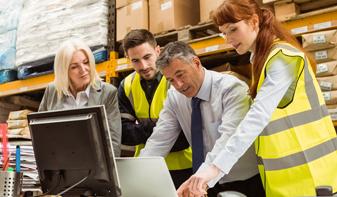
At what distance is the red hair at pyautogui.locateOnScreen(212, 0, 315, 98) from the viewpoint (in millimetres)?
1772

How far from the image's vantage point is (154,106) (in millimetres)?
2469

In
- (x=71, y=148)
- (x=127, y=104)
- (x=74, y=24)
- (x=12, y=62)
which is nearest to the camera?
(x=71, y=148)

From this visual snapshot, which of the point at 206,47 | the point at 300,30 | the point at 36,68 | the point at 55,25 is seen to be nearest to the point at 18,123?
the point at 36,68

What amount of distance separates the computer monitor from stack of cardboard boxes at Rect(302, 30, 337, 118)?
161 centimetres

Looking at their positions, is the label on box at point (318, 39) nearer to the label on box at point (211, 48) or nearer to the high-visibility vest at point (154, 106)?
the label on box at point (211, 48)

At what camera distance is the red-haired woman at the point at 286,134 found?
158cm

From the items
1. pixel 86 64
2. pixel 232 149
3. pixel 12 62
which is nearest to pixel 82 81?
pixel 86 64

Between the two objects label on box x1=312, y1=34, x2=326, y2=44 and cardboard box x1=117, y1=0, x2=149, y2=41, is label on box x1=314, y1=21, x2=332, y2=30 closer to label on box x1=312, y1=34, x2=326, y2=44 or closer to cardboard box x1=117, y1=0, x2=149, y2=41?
label on box x1=312, y1=34, x2=326, y2=44

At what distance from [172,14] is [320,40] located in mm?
1188

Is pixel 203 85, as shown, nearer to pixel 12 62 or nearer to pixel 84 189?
pixel 84 189

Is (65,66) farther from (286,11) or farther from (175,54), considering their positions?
(286,11)

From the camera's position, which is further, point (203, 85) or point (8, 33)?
point (8, 33)

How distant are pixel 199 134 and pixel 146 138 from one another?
0.49 m

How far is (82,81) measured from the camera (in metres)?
2.30
